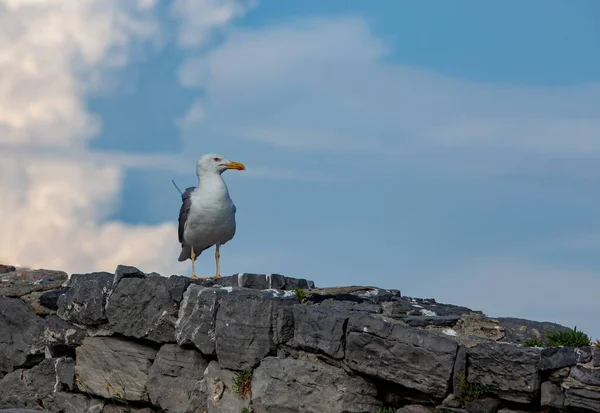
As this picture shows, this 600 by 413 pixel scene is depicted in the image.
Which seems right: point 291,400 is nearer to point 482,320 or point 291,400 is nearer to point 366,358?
point 366,358

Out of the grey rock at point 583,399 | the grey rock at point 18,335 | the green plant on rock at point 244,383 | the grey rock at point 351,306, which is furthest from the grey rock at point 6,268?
the grey rock at point 583,399

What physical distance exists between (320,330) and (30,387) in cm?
451

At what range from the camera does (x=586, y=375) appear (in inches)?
292

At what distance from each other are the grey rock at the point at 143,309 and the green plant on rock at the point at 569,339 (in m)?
3.98

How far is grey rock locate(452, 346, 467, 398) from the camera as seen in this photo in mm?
7891

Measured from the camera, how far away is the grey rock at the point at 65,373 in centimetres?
1081

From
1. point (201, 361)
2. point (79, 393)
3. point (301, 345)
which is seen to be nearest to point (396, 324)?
point (301, 345)

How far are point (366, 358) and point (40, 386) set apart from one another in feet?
15.8

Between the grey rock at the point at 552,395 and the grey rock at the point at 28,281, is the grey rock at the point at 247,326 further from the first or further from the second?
the grey rock at the point at 28,281

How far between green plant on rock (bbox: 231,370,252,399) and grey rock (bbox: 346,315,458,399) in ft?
3.81

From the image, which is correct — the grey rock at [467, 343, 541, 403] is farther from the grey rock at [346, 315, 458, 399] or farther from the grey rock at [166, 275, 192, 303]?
the grey rock at [166, 275, 192, 303]

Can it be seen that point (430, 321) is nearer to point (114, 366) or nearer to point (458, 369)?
point (458, 369)

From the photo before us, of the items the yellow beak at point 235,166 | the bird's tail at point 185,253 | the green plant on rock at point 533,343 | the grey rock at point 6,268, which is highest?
the yellow beak at point 235,166

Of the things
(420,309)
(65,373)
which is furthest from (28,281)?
(420,309)
